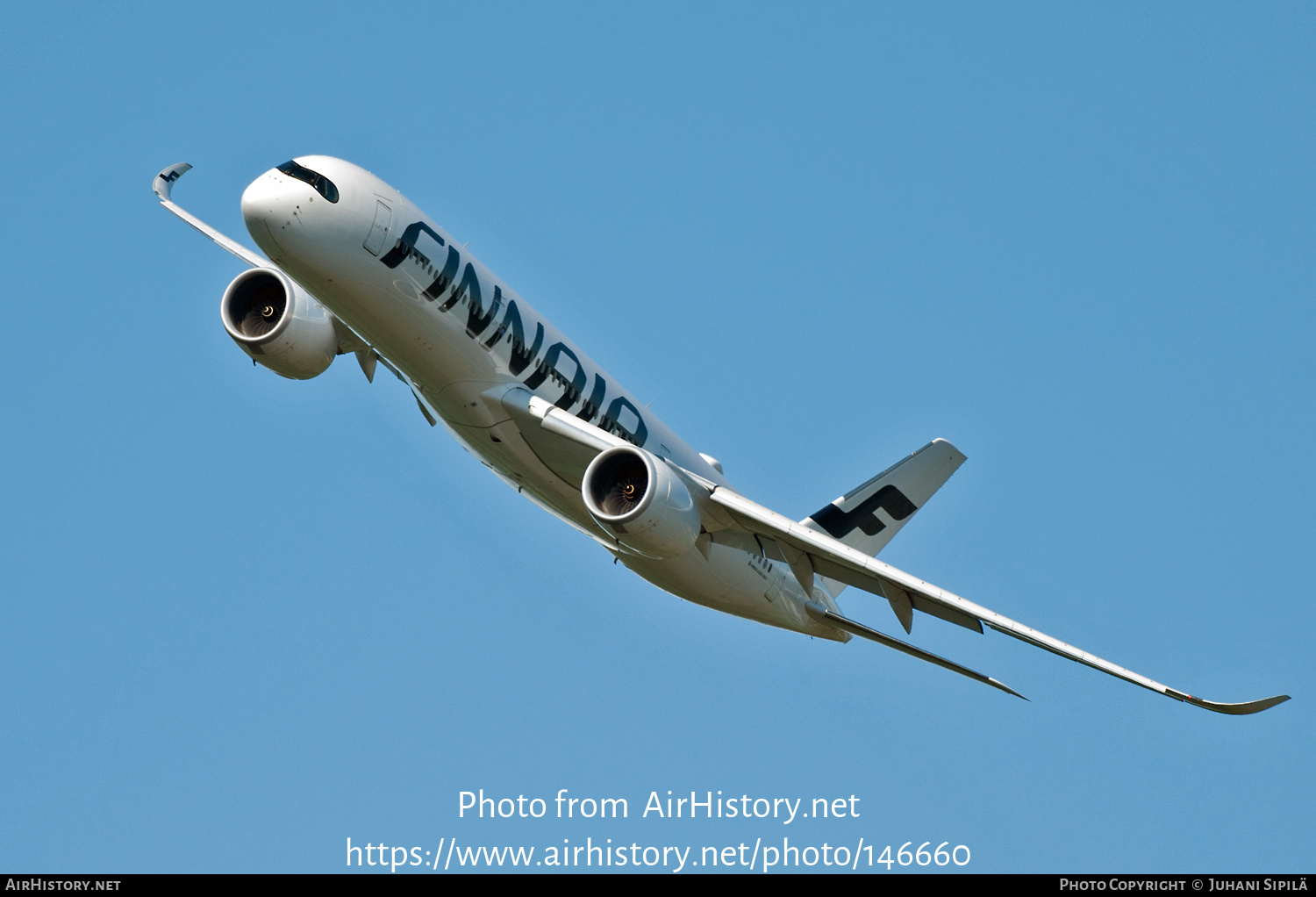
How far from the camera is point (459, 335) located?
29.5 m

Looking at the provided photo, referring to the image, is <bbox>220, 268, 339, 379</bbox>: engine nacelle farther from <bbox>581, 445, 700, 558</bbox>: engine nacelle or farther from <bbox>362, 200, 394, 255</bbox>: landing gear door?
<bbox>581, 445, 700, 558</bbox>: engine nacelle

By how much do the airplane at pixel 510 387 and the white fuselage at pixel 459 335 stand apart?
0.04 meters

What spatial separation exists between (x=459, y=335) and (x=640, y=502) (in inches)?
194

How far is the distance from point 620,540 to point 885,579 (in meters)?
5.55

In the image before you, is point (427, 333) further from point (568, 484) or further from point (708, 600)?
point (708, 600)

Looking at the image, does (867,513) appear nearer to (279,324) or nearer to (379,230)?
(279,324)

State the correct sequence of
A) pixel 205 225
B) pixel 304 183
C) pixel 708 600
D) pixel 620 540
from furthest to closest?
1. pixel 205 225
2. pixel 708 600
3. pixel 620 540
4. pixel 304 183

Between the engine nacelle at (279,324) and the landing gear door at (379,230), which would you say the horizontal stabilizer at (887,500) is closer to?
the engine nacelle at (279,324)

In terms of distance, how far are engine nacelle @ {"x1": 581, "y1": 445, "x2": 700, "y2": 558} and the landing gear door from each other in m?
5.95

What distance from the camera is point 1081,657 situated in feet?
93.2

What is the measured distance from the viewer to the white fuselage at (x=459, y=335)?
90.5 feet

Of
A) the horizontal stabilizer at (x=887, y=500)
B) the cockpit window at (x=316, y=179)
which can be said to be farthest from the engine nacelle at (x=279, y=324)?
the horizontal stabilizer at (x=887, y=500)

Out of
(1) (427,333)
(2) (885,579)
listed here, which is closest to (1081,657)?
(2) (885,579)

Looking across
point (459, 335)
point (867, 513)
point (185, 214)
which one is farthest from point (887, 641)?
point (185, 214)
